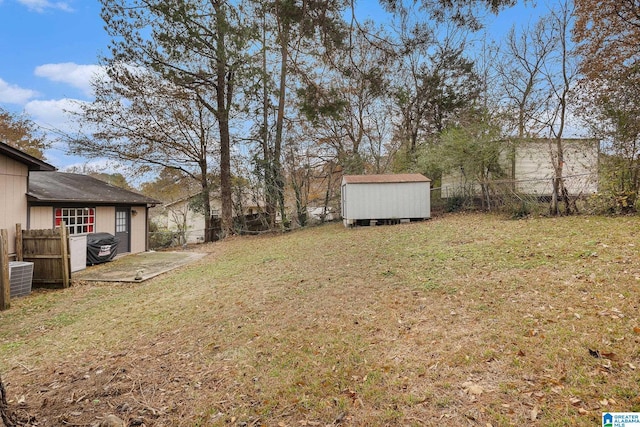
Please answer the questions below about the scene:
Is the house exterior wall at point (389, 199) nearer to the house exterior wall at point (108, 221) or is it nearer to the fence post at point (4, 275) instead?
the house exterior wall at point (108, 221)

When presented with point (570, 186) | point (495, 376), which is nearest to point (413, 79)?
point (570, 186)

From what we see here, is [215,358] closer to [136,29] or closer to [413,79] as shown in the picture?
[136,29]

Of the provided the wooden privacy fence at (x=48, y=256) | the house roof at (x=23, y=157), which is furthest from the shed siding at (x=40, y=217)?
the wooden privacy fence at (x=48, y=256)

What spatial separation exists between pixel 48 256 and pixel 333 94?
748 cm

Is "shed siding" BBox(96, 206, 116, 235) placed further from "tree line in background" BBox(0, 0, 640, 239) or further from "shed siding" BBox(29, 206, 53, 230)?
"tree line in background" BBox(0, 0, 640, 239)

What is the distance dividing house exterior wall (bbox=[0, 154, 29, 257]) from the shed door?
3.54m

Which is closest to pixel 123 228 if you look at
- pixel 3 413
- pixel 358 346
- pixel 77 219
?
pixel 77 219

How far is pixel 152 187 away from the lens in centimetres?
2111

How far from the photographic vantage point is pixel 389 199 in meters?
12.4

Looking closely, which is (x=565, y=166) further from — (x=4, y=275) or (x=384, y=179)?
(x=4, y=275)

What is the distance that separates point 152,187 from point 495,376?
2257cm

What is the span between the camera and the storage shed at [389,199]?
12.4m

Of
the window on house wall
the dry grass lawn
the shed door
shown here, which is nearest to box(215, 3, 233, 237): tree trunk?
the shed door

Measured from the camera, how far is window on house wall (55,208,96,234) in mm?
9711
